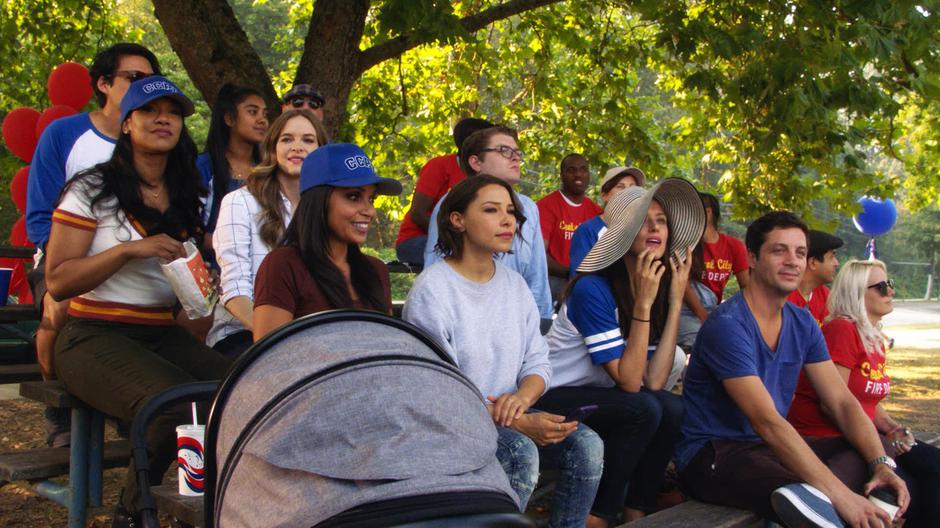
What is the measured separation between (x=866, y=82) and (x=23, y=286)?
790 cm

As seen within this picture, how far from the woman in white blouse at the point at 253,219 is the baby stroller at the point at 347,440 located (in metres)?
1.75

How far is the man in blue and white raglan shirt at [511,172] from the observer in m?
5.34

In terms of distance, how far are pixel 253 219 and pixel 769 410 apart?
248 cm

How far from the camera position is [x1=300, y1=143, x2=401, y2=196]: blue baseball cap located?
366 centimetres

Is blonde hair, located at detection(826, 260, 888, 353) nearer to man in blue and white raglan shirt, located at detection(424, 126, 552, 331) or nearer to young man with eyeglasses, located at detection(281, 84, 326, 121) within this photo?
man in blue and white raglan shirt, located at detection(424, 126, 552, 331)

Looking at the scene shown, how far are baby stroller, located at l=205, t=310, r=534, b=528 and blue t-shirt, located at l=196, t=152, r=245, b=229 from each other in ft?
8.62

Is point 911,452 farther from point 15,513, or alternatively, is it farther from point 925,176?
point 925,176

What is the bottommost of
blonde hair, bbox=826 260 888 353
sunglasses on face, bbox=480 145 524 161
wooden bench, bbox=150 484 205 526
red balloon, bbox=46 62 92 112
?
wooden bench, bbox=150 484 205 526

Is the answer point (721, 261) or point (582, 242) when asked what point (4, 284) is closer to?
point (582, 242)

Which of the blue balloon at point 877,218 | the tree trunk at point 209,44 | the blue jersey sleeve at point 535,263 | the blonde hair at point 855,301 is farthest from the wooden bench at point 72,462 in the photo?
the blue balloon at point 877,218

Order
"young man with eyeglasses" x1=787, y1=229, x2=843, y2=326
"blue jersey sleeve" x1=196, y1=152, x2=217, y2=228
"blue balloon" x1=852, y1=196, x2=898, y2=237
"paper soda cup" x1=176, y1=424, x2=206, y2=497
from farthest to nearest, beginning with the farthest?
"blue balloon" x1=852, y1=196, x2=898, y2=237 → "young man with eyeglasses" x1=787, y1=229, x2=843, y2=326 → "blue jersey sleeve" x1=196, y1=152, x2=217, y2=228 → "paper soda cup" x1=176, y1=424, x2=206, y2=497

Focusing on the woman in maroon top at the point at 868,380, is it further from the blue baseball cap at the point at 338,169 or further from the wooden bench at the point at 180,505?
the wooden bench at the point at 180,505

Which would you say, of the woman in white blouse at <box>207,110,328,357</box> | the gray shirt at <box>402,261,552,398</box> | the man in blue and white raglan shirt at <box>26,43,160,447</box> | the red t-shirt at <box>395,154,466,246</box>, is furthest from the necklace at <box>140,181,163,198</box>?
the red t-shirt at <box>395,154,466,246</box>

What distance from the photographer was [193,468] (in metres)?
2.97
